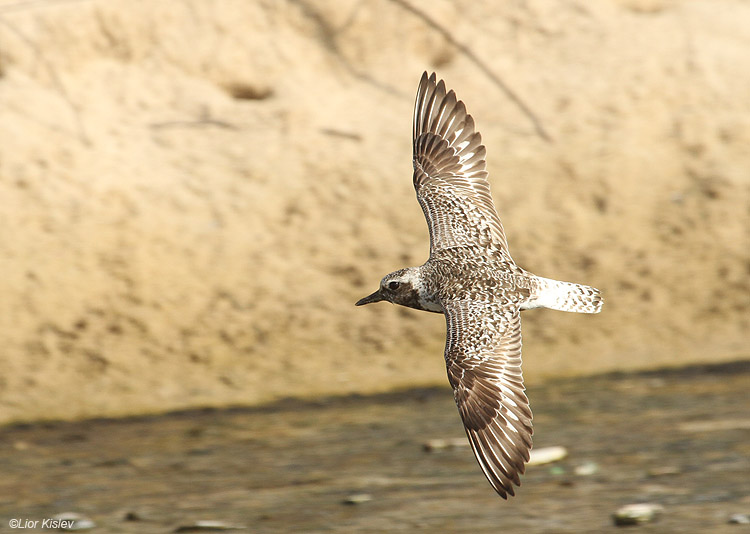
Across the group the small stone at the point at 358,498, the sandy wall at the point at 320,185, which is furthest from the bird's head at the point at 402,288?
the sandy wall at the point at 320,185

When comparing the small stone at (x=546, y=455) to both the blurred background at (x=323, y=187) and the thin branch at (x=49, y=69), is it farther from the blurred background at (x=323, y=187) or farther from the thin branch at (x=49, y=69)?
the thin branch at (x=49, y=69)

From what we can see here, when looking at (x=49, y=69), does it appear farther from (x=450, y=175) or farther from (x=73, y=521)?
(x=450, y=175)

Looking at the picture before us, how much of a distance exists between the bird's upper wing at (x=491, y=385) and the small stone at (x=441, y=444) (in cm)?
308

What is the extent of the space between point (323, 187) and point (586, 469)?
4.17 m

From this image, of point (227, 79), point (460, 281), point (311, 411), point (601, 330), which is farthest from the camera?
point (227, 79)

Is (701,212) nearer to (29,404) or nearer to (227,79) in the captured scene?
(227,79)

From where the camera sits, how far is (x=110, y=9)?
40.2 ft

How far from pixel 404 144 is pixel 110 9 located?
132 inches

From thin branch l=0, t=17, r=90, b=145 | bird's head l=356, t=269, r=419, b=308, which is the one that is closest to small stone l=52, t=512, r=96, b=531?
bird's head l=356, t=269, r=419, b=308

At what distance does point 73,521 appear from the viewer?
8.45m

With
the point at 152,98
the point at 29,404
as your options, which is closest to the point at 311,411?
the point at 29,404

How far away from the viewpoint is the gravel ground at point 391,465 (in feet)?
27.4

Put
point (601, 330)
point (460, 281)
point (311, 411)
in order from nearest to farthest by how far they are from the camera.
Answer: point (460, 281) < point (311, 411) < point (601, 330)

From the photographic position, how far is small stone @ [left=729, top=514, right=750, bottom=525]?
795 centimetres
